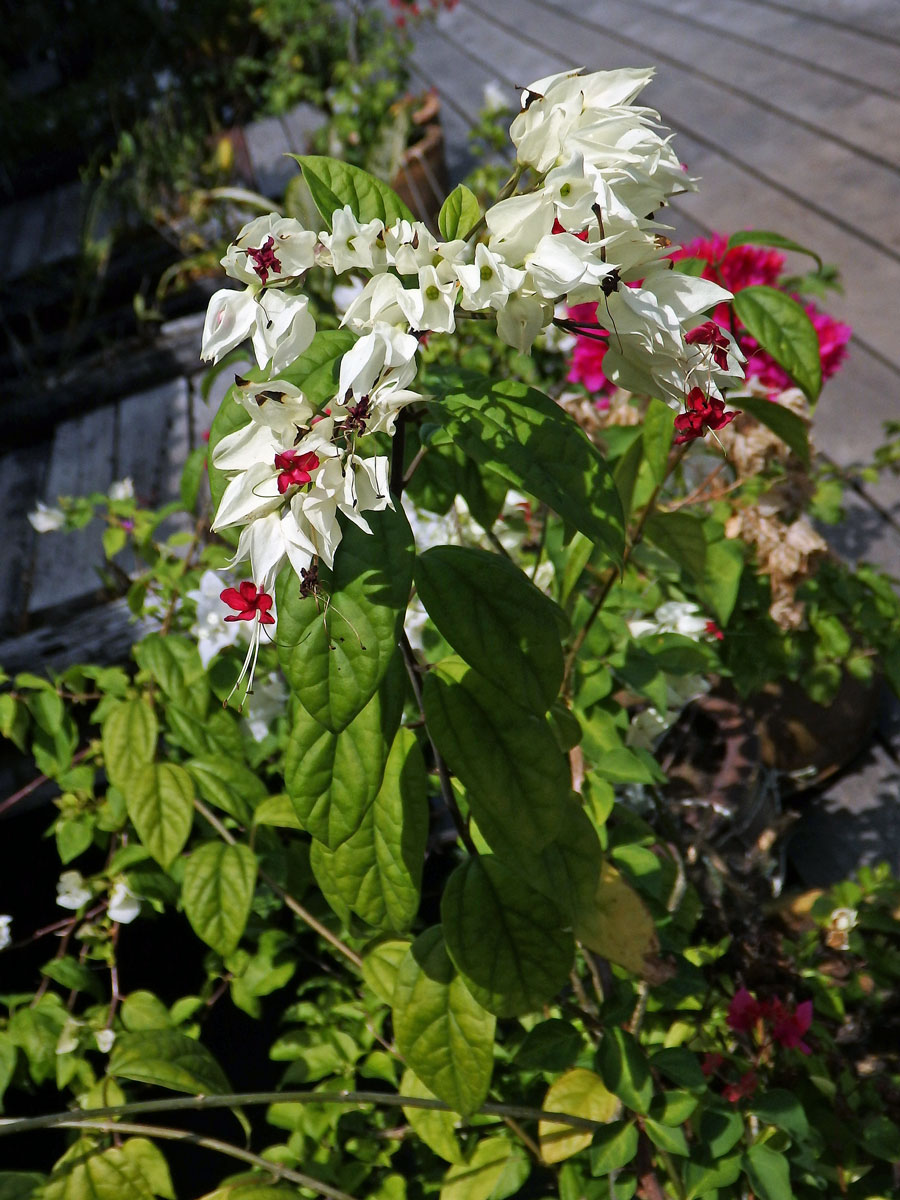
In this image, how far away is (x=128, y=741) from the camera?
958 millimetres

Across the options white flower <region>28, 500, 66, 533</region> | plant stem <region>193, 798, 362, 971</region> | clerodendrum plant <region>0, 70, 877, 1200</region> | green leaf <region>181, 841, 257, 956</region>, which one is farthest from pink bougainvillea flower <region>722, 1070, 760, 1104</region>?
white flower <region>28, 500, 66, 533</region>

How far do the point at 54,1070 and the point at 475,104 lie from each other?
367 cm

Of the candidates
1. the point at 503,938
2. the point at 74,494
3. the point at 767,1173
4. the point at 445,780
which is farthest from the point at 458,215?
the point at 74,494

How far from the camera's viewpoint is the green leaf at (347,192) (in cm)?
58

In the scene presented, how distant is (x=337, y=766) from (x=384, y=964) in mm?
383

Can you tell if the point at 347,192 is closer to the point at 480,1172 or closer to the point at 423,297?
the point at 423,297

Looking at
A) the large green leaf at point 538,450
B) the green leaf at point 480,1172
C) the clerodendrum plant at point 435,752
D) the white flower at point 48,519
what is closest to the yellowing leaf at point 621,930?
the clerodendrum plant at point 435,752

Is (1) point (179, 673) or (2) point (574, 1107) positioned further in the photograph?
(1) point (179, 673)

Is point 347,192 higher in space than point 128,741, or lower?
higher

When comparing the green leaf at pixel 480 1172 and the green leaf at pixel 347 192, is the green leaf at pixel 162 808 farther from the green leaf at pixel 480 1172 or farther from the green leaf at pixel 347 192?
the green leaf at pixel 347 192

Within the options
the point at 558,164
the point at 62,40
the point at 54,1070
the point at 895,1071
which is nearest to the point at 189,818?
the point at 54,1070

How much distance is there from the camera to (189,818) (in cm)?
93

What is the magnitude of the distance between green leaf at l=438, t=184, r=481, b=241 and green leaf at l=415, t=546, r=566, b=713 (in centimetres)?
18

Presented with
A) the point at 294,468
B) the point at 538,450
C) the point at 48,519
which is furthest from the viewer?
the point at 48,519
